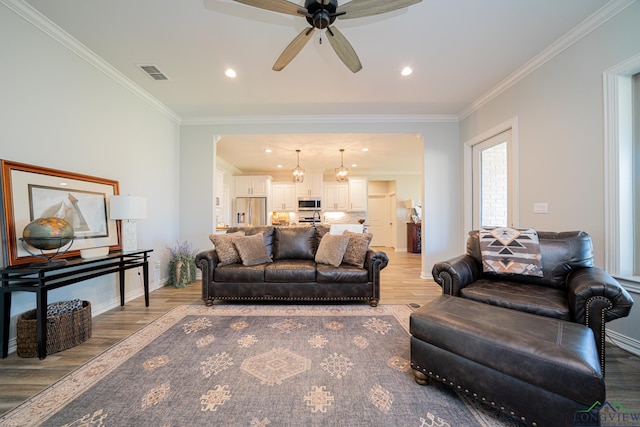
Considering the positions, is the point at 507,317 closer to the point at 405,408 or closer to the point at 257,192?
the point at 405,408

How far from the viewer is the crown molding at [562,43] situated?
6.54 feet

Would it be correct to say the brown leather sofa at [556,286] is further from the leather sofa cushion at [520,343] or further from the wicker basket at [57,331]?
the wicker basket at [57,331]

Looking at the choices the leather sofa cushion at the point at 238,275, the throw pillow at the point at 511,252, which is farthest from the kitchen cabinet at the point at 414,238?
the leather sofa cushion at the point at 238,275

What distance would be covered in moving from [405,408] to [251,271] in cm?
206

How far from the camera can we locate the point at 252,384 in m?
1.51

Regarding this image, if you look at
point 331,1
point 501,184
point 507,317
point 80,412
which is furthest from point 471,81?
point 80,412

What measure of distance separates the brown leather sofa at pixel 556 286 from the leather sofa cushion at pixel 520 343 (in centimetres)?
30

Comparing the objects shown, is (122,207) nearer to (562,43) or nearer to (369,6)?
(369,6)

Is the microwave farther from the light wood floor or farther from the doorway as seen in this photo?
the light wood floor

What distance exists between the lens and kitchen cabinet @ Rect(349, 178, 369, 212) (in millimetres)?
7441

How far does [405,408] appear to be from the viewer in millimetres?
1322

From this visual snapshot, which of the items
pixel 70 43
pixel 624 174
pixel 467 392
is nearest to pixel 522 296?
pixel 467 392

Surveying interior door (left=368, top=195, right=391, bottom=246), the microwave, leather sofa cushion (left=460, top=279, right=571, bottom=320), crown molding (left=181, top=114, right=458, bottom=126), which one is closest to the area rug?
leather sofa cushion (left=460, top=279, right=571, bottom=320)

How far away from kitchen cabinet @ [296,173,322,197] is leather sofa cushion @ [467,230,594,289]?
5.68m
